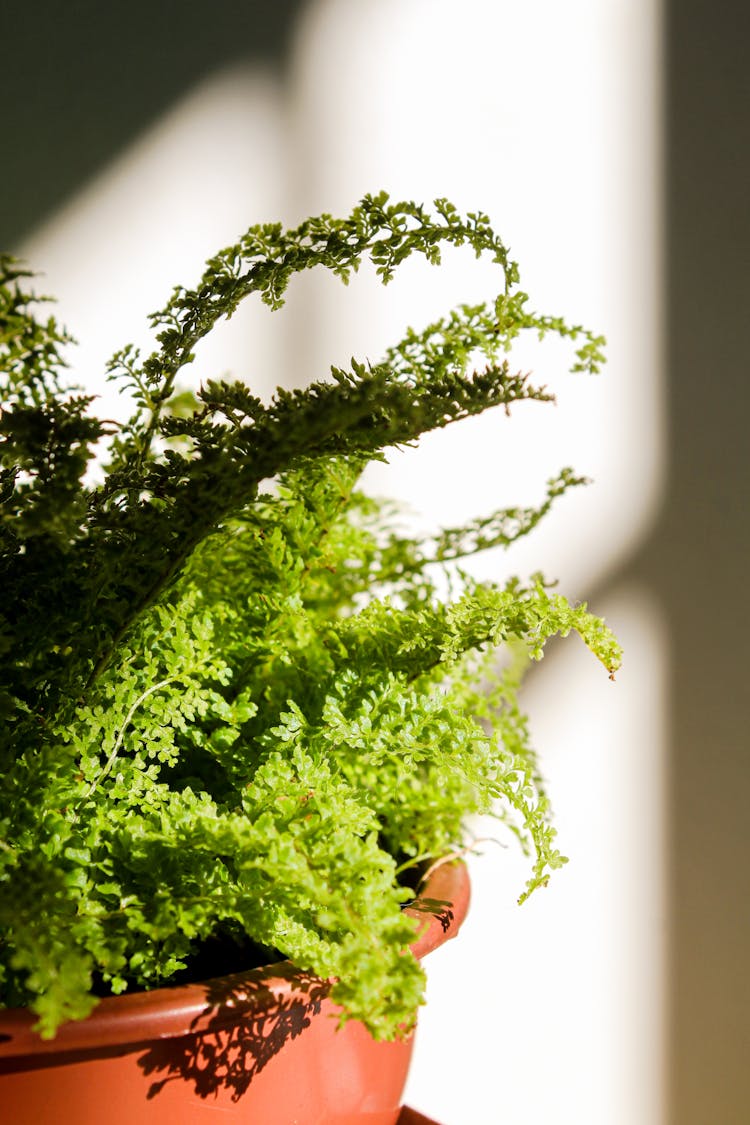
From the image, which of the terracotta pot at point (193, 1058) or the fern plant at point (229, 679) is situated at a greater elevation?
the fern plant at point (229, 679)

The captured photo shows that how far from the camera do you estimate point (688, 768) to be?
1.06 metres

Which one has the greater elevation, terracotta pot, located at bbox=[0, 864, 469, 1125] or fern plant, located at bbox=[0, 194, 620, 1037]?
fern plant, located at bbox=[0, 194, 620, 1037]

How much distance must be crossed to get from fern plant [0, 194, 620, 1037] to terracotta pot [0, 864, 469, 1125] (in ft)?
0.08

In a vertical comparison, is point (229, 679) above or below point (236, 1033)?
above

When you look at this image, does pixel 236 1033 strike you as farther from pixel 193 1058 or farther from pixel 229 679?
pixel 229 679

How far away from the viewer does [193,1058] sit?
1.65 ft

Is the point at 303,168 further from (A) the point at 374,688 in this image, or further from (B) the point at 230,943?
(B) the point at 230,943

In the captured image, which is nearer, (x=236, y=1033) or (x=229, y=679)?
(x=236, y=1033)

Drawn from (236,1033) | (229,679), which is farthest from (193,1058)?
(229,679)

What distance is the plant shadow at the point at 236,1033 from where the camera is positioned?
494 millimetres

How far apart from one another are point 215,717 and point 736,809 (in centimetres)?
69

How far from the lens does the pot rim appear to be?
1.50ft

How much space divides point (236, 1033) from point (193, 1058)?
0.03 meters

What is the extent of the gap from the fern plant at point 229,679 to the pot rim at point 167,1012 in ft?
0.05
